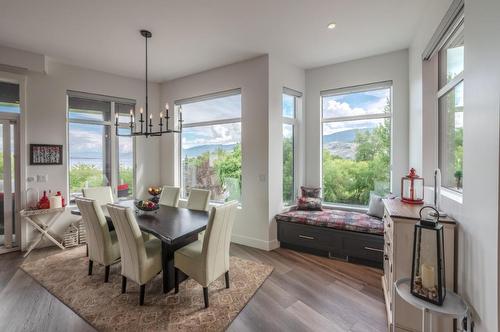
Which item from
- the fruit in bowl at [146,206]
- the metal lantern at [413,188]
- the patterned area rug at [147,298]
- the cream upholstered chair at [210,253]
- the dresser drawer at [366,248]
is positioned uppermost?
the metal lantern at [413,188]

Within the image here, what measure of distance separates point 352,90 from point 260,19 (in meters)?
2.13

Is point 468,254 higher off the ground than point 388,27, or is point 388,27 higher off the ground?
point 388,27

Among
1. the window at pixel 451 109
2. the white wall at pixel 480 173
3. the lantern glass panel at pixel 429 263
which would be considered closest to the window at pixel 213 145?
the window at pixel 451 109

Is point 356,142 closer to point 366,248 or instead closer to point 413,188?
point 413,188

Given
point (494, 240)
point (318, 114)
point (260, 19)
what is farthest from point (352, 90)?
point (494, 240)

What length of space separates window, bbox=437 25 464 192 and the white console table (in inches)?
214

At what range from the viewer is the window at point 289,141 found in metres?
4.30

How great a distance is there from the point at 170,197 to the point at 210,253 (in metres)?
1.96

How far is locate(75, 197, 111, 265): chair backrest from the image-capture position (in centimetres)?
267

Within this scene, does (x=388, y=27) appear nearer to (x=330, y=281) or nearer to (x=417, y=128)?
(x=417, y=128)

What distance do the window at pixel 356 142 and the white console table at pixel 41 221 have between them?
4.72 meters

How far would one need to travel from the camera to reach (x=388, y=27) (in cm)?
306

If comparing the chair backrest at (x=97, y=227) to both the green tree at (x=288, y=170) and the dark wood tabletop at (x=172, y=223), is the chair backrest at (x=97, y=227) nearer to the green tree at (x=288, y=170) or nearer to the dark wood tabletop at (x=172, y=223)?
the dark wood tabletop at (x=172, y=223)

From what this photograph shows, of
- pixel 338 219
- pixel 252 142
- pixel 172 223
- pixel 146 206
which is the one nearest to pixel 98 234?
pixel 146 206
